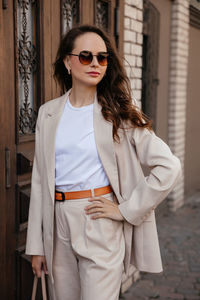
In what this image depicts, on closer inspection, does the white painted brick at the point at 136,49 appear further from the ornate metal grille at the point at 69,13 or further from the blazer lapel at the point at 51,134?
the blazer lapel at the point at 51,134

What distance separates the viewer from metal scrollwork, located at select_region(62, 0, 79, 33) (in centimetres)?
354

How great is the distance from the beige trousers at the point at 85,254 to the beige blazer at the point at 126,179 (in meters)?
0.06

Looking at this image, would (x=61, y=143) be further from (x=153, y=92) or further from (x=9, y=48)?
(x=153, y=92)

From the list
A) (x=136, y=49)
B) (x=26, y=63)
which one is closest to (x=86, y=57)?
(x=26, y=63)

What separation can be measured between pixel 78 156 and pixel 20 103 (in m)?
0.99

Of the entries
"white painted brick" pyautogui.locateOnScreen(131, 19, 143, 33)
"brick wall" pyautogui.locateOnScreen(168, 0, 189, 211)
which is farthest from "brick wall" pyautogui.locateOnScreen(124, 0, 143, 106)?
"brick wall" pyautogui.locateOnScreen(168, 0, 189, 211)

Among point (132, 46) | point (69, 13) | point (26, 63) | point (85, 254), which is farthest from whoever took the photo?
point (132, 46)

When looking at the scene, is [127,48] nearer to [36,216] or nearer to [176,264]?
[36,216]

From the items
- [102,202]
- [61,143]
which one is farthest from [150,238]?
[61,143]

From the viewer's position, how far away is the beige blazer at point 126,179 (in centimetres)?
232

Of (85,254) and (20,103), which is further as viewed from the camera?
(20,103)

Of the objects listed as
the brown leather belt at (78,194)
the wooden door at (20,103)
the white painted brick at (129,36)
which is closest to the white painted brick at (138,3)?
the white painted brick at (129,36)

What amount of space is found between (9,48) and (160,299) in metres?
2.86

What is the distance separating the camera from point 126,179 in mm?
2432
